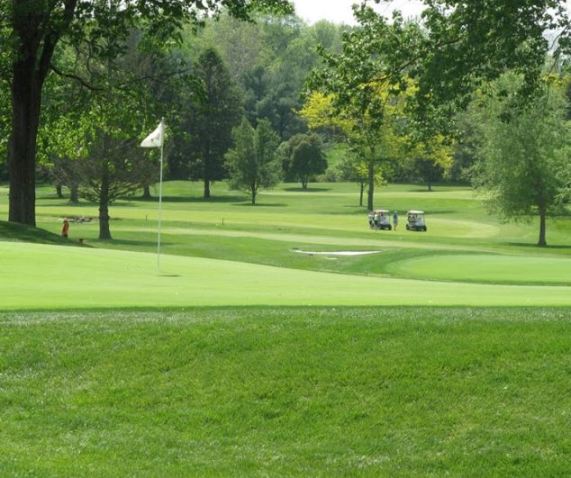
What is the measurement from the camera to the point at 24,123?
29156 millimetres

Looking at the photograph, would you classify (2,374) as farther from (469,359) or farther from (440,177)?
(440,177)

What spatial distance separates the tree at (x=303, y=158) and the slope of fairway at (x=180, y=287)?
92.9 metres

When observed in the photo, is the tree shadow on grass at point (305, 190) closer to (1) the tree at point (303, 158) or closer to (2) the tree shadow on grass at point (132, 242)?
(1) the tree at point (303, 158)

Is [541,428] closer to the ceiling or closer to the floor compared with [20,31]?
closer to the floor

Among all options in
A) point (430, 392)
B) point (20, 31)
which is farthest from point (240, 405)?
point (20, 31)

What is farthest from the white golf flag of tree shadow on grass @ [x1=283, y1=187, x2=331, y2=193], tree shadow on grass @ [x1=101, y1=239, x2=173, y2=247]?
tree shadow on grass @ [x1=283, y1=187, x2=331, y2=193]

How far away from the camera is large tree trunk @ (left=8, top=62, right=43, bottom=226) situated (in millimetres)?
28938

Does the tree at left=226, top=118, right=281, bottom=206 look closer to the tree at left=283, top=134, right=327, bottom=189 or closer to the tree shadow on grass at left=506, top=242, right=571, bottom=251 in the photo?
the tree at left=283, top=134, right=327, bottom=189

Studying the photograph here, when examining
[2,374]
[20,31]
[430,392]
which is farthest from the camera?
[20,31]

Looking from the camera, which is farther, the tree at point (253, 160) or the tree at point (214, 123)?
the tree at point (214, 123)

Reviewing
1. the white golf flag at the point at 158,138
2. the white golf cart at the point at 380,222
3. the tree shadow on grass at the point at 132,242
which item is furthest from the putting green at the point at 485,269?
the white golf cart at the point at 380,222

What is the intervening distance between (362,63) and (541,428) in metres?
11.6

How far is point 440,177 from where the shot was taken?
119312 mm

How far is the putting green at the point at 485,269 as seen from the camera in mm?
29781
